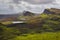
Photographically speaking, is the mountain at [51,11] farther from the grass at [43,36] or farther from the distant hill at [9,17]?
the distant hill at [9,17]

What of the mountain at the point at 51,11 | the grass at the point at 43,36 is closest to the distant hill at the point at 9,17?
the grass at the point at 43,36

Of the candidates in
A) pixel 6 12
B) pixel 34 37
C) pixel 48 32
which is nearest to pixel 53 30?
pixel 48 32

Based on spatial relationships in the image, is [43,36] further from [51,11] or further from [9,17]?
[9,17]

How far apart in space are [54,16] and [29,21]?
1166 mm

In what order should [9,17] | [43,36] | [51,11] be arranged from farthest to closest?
[51,11] → [9,17] → [43,36]

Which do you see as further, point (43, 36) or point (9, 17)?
point (9, 17)

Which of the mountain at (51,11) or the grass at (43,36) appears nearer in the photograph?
the grass at (43,36)

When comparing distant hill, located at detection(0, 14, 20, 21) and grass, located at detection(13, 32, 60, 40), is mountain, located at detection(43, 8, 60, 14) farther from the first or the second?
distant hill, located at detection(0, 14, 20, 21)

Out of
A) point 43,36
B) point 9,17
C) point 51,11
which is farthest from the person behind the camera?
point 51,11

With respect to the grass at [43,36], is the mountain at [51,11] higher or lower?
higher

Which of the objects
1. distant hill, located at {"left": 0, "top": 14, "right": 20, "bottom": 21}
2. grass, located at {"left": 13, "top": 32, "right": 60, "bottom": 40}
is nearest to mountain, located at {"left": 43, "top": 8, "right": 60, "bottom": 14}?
grass, located at {"left": 13, "top": 32, "right": 60, "bottom": 40}

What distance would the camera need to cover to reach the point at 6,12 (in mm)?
7758

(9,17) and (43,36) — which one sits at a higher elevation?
(9,17)

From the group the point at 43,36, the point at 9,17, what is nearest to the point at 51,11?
the point at 43,36
